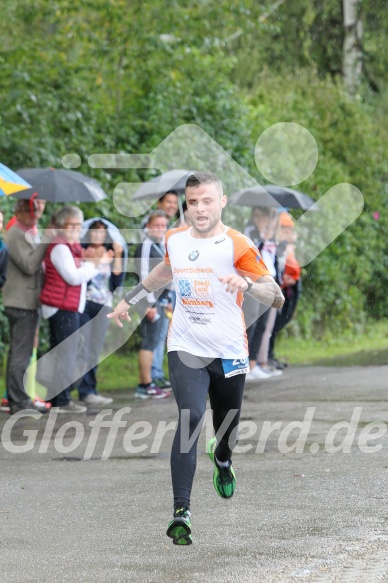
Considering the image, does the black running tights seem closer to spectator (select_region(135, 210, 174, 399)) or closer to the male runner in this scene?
the male runner

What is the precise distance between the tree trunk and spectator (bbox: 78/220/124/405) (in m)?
21.6

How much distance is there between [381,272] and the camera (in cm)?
2309

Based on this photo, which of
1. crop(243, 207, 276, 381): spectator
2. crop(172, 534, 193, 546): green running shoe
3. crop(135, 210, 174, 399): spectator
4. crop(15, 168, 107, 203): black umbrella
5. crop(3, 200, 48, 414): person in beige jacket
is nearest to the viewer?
crop(172, 534, 193, 546): green running shoe

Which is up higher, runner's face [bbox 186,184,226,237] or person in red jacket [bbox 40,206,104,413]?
runner's face [bbox 186,184,226,237]

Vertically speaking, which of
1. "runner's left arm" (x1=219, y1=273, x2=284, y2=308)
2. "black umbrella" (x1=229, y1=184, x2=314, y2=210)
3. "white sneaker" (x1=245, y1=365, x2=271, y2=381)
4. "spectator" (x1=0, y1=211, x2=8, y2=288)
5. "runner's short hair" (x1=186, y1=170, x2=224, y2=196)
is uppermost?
"runner's short hair" (x1=186, y1=170, x2=224, y2=196)

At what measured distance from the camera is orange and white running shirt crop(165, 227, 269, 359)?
21.7ft

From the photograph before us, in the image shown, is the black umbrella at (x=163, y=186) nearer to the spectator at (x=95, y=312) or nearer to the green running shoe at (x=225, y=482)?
the spectator at (x=95, y=312)

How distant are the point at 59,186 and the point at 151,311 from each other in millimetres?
1690

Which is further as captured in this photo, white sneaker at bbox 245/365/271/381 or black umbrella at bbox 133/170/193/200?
white sneaker at bbox 245/365/271/381

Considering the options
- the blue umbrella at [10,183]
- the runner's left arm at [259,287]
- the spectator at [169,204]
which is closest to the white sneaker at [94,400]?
the spectator at [169,204]

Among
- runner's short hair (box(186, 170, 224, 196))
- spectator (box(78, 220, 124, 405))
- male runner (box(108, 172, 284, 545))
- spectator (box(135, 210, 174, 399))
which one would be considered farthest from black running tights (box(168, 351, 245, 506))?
spectator (box(135, 210, 174, 399))

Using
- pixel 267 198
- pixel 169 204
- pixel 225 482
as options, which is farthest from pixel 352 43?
pixel 225 482

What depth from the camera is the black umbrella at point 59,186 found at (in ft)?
38.5

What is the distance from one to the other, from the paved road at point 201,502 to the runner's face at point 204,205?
1582mm
